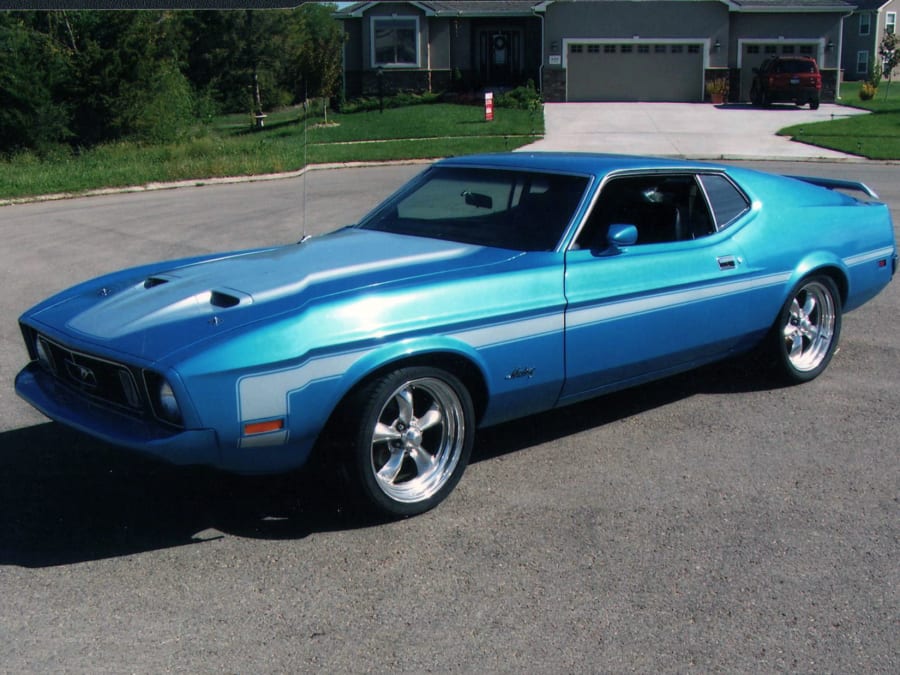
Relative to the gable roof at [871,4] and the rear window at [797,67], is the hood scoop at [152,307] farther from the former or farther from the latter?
the gable roof at [871,4]

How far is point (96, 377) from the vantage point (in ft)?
14.2

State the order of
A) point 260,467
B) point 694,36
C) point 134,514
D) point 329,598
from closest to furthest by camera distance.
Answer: point 329,598, point 260,467, point 134,514, point 694,36

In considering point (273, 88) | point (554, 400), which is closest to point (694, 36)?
point (273, 88)

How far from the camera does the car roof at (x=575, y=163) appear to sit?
18.2ft

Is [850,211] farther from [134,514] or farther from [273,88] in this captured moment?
[273,88]

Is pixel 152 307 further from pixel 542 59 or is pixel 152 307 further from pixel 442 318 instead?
pixel 542 59

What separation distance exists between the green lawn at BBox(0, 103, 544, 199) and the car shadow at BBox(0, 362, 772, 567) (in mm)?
9765

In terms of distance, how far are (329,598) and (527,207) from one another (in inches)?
96.3

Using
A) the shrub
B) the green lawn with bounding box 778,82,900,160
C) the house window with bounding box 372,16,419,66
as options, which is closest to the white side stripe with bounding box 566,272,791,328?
the green lawn with bounding box 778,82,900,160

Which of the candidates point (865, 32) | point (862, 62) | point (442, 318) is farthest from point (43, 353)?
point (862, 62)

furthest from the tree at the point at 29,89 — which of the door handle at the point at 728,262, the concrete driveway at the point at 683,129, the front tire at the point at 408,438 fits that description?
the front tire at the point at 408,438

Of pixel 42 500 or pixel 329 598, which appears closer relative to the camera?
pixel 329 598

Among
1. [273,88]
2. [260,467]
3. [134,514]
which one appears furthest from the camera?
[273,88]

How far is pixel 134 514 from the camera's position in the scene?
4582mm
